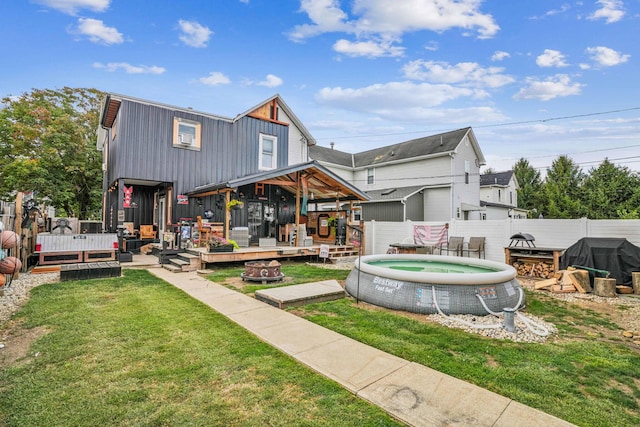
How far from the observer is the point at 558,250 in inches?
328

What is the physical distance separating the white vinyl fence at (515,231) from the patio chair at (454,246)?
0.21m

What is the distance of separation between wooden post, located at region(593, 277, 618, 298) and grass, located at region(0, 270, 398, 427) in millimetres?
7276

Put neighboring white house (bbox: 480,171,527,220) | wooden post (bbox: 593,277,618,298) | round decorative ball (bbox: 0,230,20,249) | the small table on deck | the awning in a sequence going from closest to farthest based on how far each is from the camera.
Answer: round decorative ball (bbox: 0,230,20,249) < wooden post (bbox: 593,277,618,298) < the small table on deck < the awning < neighboring white house (bbox: 480,171,527,220)

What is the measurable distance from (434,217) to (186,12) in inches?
674

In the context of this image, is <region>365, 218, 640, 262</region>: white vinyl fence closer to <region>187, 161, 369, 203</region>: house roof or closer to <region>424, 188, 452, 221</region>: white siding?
<region>187, 161, 369, 203</region>: house roof

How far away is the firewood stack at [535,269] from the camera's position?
8617 millimetres

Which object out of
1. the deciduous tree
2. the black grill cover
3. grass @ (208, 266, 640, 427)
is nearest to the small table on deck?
the black grill cover

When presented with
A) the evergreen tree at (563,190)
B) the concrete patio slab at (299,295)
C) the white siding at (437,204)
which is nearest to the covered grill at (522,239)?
the concrete patio slab at (299,295)

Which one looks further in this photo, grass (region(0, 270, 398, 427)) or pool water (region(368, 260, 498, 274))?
pool water (region(368, 260, 498, 274))

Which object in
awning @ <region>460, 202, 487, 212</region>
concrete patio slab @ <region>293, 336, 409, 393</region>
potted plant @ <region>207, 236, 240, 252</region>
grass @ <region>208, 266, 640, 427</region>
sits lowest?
grass @ <region>208, 266, 640, 427</region>

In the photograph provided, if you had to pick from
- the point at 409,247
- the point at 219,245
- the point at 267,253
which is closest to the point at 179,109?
the point at 219,245

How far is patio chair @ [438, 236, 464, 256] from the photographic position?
440 inches

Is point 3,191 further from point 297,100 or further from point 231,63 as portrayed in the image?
point 297,100

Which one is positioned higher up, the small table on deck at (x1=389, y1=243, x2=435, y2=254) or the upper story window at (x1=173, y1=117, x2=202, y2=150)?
the upper story window at (x1=173, y1=117, x2=202, y2=150)
